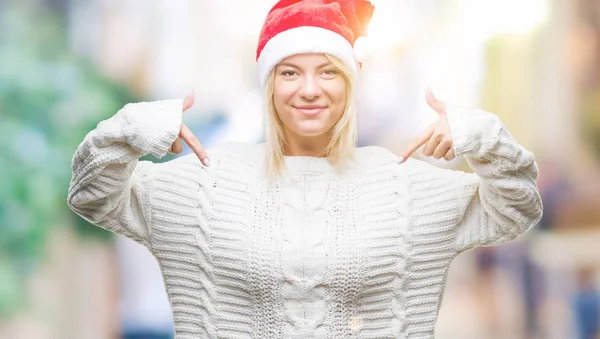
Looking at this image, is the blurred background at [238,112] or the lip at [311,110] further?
the blurred background at [238,112]

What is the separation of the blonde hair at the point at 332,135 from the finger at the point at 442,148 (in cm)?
23

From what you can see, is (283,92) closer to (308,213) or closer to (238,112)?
(308,213)

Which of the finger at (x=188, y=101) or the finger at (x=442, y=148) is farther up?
the finger at (x=188, y=101)

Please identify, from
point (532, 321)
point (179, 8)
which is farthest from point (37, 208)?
point (532, 321)

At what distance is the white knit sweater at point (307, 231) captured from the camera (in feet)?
5.86

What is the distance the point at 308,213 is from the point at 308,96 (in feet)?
0.75

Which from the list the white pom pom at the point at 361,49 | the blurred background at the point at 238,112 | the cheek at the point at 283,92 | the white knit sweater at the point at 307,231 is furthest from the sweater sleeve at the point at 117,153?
the blurred background at the point at 238,112

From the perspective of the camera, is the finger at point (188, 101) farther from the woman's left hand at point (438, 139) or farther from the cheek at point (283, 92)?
the woman's left hand at point (438, 139)

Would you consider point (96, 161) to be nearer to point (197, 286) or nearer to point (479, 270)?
point (197, 286)

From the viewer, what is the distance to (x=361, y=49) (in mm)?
1910

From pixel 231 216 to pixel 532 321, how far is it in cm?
221

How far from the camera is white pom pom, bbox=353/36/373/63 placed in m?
1.90

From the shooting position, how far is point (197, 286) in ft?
6.08

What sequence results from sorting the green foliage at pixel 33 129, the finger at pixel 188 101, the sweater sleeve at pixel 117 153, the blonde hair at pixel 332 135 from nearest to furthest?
the sweater sleeve at pixel 117 153, the finger at pixel 188 101, the blonde hair at pixel 332 135, the green foliage at pixel 33 129
